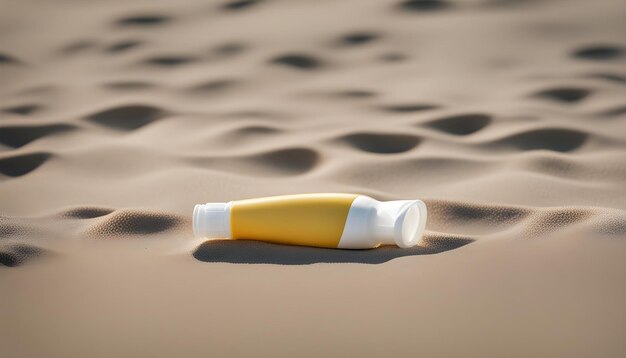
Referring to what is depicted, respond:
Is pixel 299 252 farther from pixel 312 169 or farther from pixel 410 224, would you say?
pixel 312 169

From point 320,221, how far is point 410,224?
154 millimetres

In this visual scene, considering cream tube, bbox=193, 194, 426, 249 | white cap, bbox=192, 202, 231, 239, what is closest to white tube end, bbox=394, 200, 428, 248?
cream tube, bbox=193, 194, 426, 249

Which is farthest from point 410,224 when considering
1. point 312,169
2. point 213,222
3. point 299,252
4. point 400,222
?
point 312,169

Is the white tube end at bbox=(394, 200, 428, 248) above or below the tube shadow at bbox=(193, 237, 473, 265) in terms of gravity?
above

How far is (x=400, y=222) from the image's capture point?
1448mm

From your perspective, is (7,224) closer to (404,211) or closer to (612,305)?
(404,211)

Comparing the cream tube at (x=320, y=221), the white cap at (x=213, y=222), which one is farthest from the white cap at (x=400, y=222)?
the white cap at (x=213, y=222)

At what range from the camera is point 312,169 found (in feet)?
7.07

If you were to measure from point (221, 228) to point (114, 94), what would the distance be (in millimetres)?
1405

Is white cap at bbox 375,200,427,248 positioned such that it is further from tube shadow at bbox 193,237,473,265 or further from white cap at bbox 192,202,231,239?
white cap at bbox 192,202,231,239

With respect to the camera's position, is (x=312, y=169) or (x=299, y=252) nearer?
(x=299, y=252)

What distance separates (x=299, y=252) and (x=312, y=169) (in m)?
0.69

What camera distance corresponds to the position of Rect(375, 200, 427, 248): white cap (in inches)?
57.2

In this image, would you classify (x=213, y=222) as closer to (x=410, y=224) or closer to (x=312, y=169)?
(x=410, y=224)
